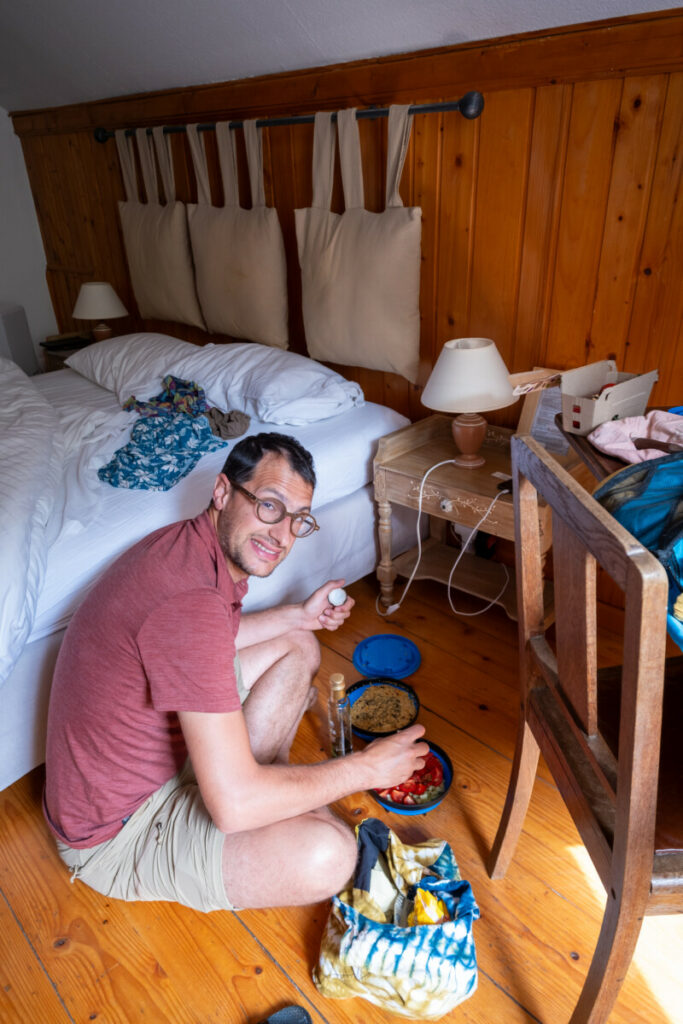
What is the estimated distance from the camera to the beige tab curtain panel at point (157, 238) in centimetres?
285

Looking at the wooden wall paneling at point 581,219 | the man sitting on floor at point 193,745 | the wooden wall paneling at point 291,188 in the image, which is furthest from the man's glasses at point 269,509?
the wooden wall paneling at point 291,188

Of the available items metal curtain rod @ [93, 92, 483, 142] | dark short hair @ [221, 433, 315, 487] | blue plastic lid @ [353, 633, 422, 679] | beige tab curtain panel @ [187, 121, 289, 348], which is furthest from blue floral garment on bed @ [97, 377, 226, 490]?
metal curtain rod @ [93, 92, 483, 142]

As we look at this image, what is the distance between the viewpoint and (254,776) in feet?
3.61

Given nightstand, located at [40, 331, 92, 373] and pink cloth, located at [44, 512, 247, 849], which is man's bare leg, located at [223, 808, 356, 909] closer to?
pink cloth, located at [44, 512, 247, 849]

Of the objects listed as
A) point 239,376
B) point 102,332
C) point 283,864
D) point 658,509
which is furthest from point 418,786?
point 102,332

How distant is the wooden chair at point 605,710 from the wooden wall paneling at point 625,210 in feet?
3.23

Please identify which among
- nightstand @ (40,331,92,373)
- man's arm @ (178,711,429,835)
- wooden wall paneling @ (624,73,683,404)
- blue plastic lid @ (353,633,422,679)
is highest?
wooden wall paneling @ (624,73,683,404)

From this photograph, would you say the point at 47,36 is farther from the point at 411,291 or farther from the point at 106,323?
the point at 411,291

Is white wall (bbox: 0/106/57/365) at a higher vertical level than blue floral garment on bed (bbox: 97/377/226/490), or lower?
higher

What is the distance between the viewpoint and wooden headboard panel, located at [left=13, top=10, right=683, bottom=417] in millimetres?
1588

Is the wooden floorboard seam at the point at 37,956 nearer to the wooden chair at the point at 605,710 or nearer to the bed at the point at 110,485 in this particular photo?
the bed at the point at 110,485

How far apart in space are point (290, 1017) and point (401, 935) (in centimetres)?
24

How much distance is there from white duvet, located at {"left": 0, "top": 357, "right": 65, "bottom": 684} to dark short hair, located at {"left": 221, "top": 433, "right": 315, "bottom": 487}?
57cm

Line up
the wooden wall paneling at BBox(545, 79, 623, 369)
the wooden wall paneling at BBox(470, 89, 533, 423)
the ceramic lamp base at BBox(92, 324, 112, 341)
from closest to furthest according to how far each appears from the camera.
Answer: the wooden wall paneling at BBox(545, 79, 623, 369)
the wooden wall paneling at BBox(470, 89, 533, 423)
the ceramic lamp base at BBox(92, 324, 112, 341)
